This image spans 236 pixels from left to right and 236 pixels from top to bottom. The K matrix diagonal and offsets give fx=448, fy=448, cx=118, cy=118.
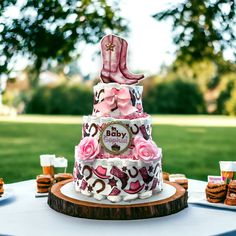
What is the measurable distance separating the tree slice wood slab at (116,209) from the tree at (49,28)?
98.9 inches

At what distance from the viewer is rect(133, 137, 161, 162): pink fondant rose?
273 centimetres

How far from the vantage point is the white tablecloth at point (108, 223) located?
93.2 inches

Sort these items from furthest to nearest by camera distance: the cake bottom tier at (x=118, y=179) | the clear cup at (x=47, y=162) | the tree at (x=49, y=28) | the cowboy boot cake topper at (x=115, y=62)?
the tree at (x=49, y=28)
the clear cup at (x=47, y=162)
the cowboy boot cake topper at (x=115, y=62)
the cake bottom tier at (x=118, y=179)

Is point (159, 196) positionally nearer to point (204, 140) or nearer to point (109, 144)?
point (109, 144)

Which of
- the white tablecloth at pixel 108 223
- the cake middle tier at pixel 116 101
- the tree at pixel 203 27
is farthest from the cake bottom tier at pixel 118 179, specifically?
the tree at pixel 203 27

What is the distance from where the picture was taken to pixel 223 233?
7.69ft

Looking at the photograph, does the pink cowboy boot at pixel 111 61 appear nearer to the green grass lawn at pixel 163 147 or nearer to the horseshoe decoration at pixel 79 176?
the horseshoe decoration at pixel 79 176

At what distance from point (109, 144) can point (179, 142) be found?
409 inches

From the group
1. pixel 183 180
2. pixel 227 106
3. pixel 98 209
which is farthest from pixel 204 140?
pixel 227 106

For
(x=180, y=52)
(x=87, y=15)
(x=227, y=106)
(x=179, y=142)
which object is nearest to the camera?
(x=87, y=15)

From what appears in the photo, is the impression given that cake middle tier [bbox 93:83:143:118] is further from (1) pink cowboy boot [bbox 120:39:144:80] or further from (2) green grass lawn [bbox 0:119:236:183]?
(2) green grass lawn [bbox 0:119:236:183]

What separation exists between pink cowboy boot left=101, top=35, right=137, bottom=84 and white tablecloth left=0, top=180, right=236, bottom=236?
3.06 ft

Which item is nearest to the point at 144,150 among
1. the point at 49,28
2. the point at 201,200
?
the point at 201,200

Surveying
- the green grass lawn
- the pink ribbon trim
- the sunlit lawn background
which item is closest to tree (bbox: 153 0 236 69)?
the sunlit lawn background
